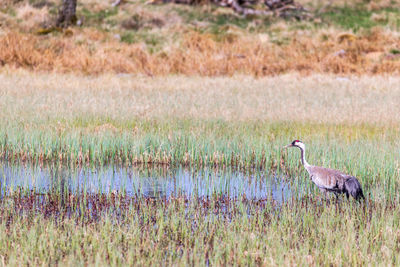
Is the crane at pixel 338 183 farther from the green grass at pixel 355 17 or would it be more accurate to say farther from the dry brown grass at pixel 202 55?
the green grass at pixel 355 17

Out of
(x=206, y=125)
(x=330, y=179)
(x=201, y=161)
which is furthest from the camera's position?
(x=206, y=125)

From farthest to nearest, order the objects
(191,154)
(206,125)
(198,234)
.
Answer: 1. (206,125)
2. (191,154)
3. (198,234)

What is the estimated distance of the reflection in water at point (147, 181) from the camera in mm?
9172

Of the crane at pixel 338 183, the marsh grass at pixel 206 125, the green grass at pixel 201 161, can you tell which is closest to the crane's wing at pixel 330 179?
the crane at pixel 338 183

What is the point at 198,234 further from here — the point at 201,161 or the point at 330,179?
the point at 201,161

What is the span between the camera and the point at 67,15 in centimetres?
3241

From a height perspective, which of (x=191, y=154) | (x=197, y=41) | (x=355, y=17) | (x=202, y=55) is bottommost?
(x=191, y=154)

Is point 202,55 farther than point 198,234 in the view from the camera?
Yes

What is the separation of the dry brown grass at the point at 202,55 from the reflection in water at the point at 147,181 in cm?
1626

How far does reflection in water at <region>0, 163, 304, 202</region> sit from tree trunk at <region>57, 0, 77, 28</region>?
2253 cm

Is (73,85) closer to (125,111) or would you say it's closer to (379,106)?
(125,111)

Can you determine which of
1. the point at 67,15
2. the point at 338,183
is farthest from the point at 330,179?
the point at 67,15

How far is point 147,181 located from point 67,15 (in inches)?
952

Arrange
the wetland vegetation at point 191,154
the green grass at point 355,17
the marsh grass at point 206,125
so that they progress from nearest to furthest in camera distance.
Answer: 1. the wetland vegetation at point 191,154
2. the marsh grass at point 206,125
3. the green grass at point 355,17
